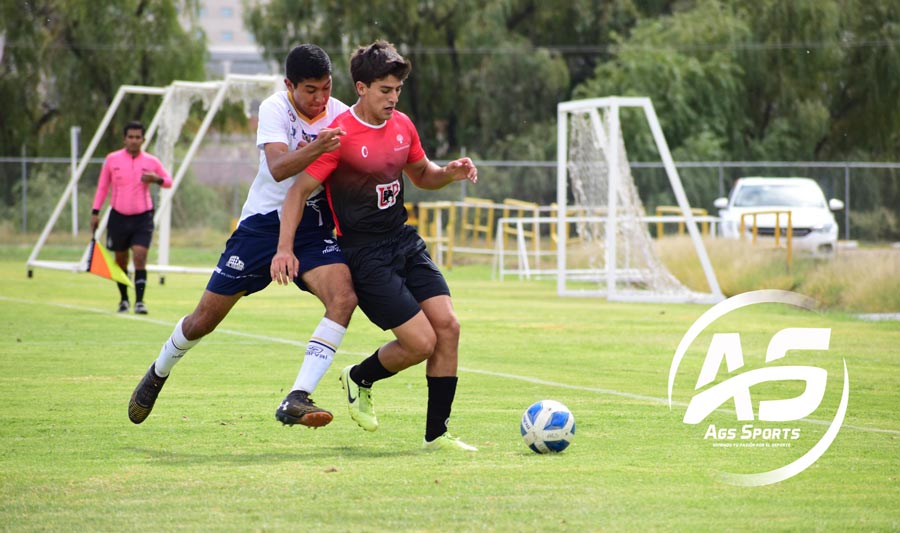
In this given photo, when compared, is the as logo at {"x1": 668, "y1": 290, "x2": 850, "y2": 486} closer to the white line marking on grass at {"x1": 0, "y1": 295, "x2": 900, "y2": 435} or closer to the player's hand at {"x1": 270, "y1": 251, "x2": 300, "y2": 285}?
the white line marking on grass at {"x1": 0, "y1": 295, "x2": 900, "y2": 435}

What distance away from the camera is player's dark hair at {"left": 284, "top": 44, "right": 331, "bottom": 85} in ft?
24.2

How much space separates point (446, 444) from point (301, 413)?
809 mm

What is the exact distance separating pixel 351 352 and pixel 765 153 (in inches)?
1247

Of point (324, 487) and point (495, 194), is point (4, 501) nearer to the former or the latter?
point (324, 487)

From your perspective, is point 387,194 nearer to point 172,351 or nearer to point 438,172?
point 438,172

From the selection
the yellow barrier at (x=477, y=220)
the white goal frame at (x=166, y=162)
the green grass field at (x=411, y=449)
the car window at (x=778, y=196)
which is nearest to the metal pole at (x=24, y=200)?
the yellow barrier at (x=477, y=220)

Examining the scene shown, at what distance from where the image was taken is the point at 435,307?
7.36 metres

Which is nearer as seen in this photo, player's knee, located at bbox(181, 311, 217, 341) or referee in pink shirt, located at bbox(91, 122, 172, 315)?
player's knee, located at bbox(181, 311, 217, 341)

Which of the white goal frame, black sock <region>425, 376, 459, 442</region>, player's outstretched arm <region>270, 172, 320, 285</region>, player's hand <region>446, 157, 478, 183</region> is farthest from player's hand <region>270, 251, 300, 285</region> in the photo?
the white goal frame

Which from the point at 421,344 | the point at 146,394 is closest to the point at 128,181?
the point at 146,394

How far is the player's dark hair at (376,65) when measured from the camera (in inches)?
280

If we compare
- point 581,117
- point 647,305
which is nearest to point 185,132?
point 581,117

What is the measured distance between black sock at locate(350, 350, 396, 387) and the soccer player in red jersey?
0.01 meters

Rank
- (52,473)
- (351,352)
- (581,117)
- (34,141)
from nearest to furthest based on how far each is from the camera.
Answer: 1. (52,473)
2. (351,352)
3. (581,117)
4. (34,141)
